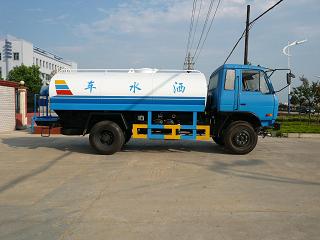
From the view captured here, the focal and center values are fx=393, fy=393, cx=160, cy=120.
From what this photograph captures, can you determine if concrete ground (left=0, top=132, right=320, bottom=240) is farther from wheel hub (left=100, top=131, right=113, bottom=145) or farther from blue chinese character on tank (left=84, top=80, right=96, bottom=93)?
blue chinese character on tank (left=84, top=80, right=96, bottom=93)

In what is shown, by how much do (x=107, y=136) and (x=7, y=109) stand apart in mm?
11060

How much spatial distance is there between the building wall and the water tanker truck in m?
9.71

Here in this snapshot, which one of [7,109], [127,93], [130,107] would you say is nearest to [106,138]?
[130,107]

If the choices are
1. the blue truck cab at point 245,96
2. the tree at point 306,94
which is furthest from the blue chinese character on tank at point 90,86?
the tree at point 306,94

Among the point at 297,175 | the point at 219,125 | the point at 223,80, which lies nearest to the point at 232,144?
the point at 219,125

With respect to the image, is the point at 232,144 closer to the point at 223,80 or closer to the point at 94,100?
the point at 223,80

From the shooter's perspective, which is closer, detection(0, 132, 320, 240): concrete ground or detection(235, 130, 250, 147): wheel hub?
detection(0, 132, 320, 240): concrete ground

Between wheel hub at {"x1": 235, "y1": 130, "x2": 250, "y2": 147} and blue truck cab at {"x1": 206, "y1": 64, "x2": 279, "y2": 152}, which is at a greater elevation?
blue truck cab at {"x1": 206, "y1": 64, "x2": 279, "y2": 152}

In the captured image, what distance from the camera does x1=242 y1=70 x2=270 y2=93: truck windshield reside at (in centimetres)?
1173

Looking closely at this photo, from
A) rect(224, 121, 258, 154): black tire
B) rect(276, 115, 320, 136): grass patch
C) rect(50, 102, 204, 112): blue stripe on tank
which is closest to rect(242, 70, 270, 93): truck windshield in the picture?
rect(224, 121, 258, 154): black tire

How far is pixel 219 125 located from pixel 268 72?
2199 millimetres

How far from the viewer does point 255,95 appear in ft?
38.4

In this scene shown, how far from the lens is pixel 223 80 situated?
11.7 m

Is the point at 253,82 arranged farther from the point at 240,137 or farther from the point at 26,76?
the point at 26,76
